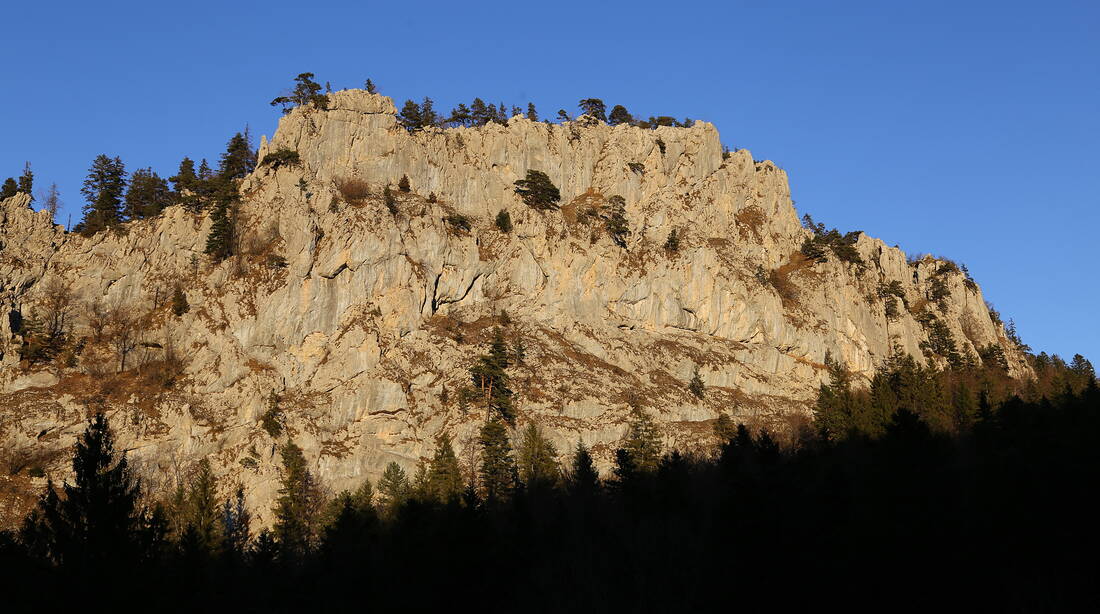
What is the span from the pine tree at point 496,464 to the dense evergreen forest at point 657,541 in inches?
57.5

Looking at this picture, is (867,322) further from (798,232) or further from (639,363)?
(639,363)

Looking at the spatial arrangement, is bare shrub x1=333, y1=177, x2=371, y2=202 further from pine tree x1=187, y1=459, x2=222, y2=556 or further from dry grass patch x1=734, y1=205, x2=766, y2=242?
dry grass patch x1=734, y1=205, x2=766, y2=242

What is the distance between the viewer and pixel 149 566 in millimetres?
30734

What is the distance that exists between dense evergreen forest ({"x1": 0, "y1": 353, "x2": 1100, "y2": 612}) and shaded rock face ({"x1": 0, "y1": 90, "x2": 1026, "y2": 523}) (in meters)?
14.3

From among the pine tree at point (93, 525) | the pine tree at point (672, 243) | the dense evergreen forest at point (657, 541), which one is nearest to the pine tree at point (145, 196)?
the dense evergreen forest at point (657, 541)

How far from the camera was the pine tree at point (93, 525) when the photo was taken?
1162 inches

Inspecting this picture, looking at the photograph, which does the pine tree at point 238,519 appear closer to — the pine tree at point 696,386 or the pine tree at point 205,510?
the pine tree at point 205,510

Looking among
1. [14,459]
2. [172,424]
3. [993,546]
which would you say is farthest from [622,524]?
[14,459]

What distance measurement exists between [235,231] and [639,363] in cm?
4823

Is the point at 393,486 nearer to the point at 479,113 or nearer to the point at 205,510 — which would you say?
the point at 205,510

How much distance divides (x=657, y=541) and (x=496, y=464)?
82.6 ft

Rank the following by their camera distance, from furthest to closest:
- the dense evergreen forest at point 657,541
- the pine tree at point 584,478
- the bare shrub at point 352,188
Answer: the bare shrub at point 352,188
the pine tree at point 584,478
the dense evergreen forest at point 657,541

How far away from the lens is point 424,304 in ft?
303

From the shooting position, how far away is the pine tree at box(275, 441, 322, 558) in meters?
63.9
